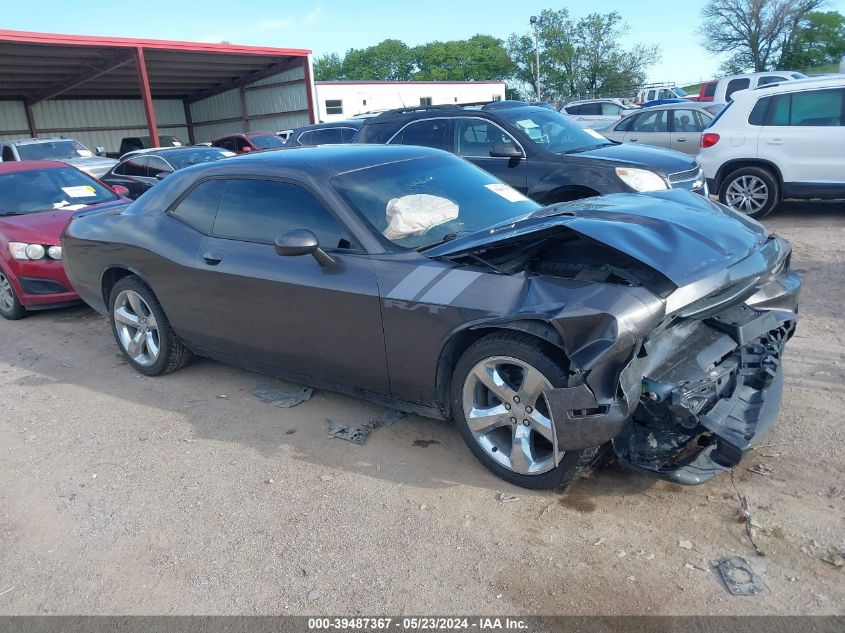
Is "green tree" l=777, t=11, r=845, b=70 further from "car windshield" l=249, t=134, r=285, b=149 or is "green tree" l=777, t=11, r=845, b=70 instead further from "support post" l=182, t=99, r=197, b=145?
"car windshield" l=249, t=134, r=285, b=149

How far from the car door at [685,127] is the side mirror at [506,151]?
647 cm

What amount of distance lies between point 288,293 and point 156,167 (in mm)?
10237

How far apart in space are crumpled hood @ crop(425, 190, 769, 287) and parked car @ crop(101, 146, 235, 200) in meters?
10.1

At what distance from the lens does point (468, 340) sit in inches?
132

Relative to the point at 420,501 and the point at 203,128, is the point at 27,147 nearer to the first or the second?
the point at 420,501

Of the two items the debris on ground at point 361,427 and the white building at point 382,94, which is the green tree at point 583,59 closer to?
the white building at point 382,94

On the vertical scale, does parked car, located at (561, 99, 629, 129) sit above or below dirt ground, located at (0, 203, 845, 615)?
above

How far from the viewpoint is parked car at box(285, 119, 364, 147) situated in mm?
12141

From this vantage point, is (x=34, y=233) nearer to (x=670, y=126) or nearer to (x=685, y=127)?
(x=670, y=126)

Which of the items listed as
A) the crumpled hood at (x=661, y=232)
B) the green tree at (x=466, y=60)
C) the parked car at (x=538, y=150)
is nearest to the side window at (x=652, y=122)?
the parked car at (x=538, y=150)

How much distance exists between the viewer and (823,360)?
4.46 meters

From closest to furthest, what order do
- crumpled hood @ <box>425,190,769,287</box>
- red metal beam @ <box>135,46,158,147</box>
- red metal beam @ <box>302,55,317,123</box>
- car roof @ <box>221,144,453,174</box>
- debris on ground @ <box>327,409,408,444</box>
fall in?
crumpled hood @ <box>425,190,769,287</box>
debris on ground @ <box>327,409,408,444</box>
car roof @ <box>221,144,453,174</box>
red metal beam @ <box>135,46,158,147</box>
red metal beam @ <box>302,55,317,123</box>

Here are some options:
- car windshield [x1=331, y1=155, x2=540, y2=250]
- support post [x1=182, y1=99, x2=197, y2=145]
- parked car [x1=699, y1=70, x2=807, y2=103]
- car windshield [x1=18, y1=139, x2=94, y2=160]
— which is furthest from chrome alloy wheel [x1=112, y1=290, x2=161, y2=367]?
support post [x1=182, y1=99, x2=197, y2=145]

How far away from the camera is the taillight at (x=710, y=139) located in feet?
30.1
